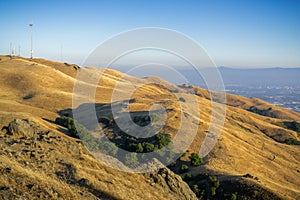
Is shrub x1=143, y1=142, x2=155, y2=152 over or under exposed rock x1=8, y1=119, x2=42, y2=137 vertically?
under

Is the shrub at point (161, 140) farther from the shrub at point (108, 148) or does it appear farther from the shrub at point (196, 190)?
the shrub at point (196, 190)

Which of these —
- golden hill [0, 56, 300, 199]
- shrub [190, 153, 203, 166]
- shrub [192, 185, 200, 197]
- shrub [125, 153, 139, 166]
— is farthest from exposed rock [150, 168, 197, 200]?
shrub [190, 153, 203, 166]

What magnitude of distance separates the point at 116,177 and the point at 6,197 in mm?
10893

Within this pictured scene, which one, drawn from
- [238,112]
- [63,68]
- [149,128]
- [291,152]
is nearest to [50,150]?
[149,128]

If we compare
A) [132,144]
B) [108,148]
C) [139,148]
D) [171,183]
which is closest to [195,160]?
[139,148]

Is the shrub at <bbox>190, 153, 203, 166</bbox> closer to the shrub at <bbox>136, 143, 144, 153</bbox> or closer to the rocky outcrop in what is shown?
the shrub at <bbox>136, 143, 144, 153</bbox>

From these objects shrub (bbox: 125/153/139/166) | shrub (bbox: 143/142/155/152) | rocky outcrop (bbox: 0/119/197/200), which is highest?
rocky outcrop (bbox: 0/119/197/200)

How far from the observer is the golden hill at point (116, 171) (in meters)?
21.6

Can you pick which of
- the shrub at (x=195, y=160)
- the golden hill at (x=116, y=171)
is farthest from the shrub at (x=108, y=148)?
the shrub at (x=195, y=160)

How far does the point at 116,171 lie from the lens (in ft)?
84.4

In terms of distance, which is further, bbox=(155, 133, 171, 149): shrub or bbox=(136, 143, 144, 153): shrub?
bbox=(155, 133, 171, 149): shrub

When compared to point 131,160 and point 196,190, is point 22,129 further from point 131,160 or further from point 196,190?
point 196,190

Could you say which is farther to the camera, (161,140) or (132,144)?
(161,140)

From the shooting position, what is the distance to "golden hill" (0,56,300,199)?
21584 mm
